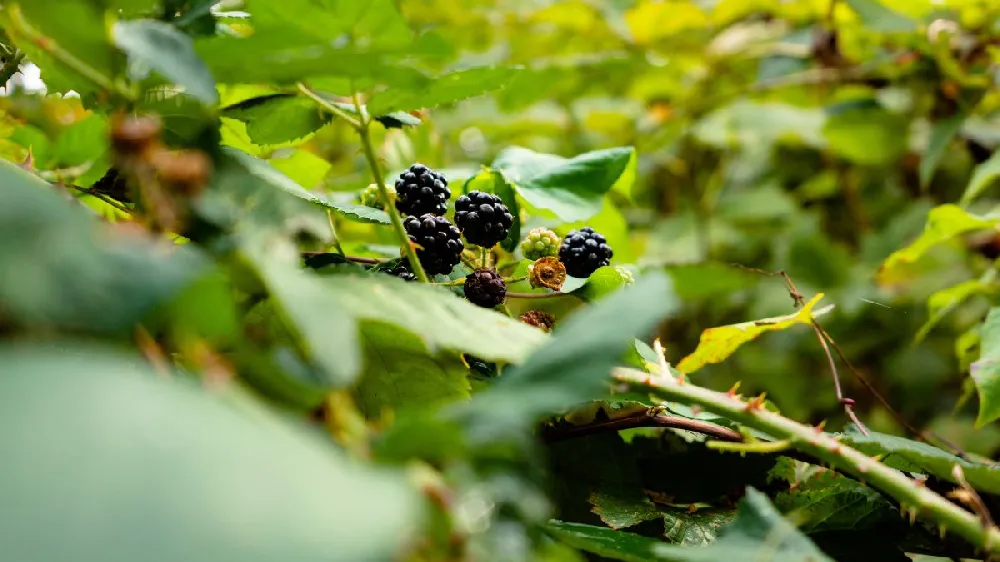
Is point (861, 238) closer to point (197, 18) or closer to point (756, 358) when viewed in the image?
point (756, 358)

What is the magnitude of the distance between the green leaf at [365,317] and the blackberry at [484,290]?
9 centimetres

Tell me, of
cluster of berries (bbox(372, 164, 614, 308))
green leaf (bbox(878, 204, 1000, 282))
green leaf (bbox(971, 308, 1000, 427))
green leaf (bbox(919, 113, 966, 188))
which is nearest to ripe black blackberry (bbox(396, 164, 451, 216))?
cluster of berries (bbox(372, 164, 614, 308))

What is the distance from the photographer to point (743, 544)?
0.38 metres

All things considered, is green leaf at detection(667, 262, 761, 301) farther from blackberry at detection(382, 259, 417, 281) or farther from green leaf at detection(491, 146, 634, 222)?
blackberry at detection(382, 259, 417, 281)

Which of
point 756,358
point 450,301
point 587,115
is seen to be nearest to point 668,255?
point 756,358

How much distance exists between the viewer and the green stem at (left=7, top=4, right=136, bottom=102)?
1.29ft

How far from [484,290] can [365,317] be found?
18 cm

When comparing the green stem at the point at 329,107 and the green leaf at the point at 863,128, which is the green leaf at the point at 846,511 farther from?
the green leaf at the point at 863,128

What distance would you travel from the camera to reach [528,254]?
658 mm

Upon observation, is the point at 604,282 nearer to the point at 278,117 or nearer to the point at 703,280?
the point at 278,117

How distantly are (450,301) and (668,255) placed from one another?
1.27 meters

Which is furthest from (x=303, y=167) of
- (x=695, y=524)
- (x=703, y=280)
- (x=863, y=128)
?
(x=863, y=128)

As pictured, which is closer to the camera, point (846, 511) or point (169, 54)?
point (169, 54)

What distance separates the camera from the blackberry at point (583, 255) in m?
0.61
